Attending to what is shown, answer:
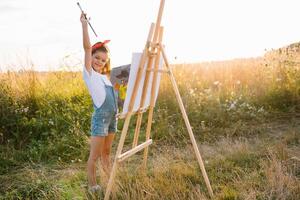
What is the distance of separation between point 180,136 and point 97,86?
245 cm

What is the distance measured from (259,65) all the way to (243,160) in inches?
170

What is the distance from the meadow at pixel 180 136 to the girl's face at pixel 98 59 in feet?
3.36

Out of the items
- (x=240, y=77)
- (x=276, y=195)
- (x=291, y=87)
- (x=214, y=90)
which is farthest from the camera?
(x=240, y=77)

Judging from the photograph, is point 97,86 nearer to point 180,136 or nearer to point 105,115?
point 105,115

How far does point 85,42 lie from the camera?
3.60 m

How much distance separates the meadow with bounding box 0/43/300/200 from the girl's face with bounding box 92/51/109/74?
3.36ft

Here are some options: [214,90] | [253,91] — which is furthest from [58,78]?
[253,91]

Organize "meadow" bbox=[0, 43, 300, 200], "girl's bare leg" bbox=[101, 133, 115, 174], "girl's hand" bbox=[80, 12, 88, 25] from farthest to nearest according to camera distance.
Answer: "girl's bare leg" bbox=[101, 133, 115, 174]
"meadow" bbox=[0, 43, 300, 200]
"girl's hand" bbox=[80, 12, 88, 25]

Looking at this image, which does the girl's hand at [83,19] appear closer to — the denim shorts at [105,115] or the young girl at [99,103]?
the young girl at [99,103]

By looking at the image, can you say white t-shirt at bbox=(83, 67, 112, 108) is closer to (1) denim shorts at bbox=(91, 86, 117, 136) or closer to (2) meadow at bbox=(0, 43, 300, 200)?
(1) denim shorts at bbox=(91, 86, 117, 136)

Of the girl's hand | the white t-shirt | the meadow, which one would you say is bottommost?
the meadow

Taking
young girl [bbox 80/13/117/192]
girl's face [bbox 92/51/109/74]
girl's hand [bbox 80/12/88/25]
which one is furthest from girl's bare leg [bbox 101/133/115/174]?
girl's hand [bbox 80/12/88/25]

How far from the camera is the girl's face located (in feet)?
13.0

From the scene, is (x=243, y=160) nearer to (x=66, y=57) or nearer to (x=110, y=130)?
(x=110, y=130)
